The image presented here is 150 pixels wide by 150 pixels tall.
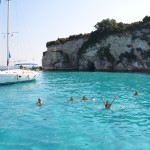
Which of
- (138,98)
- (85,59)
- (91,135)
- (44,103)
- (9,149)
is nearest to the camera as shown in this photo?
(9,149)

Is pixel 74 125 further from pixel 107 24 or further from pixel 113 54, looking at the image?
pixel 107 24

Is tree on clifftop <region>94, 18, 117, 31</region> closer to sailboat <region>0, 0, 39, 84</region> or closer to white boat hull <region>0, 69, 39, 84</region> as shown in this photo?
white boat hull <region>0, 69, 39, 84</region>

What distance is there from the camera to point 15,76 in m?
46.7

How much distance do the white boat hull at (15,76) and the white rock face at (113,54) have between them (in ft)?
119

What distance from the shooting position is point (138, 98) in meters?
30.4

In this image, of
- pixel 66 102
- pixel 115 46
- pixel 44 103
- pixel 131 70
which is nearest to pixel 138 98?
pixel 66 102

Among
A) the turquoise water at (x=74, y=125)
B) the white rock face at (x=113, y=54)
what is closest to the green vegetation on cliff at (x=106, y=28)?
the white rock face at (x=113, y=54)

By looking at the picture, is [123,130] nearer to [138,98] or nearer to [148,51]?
[138,98]

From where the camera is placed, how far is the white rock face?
3132 inches

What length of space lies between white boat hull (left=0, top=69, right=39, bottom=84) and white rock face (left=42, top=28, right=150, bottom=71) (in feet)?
119

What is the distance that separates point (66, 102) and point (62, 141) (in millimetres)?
12946

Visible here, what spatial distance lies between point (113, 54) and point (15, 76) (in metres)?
43.1

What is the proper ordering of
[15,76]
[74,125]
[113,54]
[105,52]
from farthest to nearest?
1. [105,52]
2. [113,54]
3. [15,76]
4. [74,125]

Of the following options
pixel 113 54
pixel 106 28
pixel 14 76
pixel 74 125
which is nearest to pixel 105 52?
pixel 113 54
